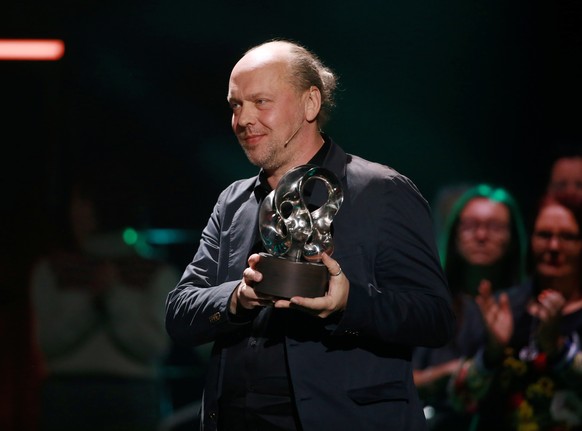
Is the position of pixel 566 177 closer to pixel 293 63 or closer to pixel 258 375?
pixel 293 63

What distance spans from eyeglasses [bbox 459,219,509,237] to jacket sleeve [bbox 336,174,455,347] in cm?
167

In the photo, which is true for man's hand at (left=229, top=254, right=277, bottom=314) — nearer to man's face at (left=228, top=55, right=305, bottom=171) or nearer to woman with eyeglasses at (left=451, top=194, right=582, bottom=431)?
man's face at (left=228, top=55, right=305, bottom=171)

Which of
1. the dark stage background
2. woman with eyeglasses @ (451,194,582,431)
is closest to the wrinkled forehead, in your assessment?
the dark stage background

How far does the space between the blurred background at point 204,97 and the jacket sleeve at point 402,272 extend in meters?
1.49

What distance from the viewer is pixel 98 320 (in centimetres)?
328

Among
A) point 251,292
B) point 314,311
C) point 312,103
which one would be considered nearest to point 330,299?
point 314,311

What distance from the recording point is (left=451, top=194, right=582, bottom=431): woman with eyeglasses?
331cm

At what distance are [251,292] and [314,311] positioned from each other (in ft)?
0.38

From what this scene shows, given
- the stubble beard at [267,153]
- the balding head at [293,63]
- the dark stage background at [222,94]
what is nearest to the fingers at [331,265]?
the stubble beard at [267,153]

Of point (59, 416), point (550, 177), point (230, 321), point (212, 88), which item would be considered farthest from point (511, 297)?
point (230, 321)

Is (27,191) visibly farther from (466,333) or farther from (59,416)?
(466,333)

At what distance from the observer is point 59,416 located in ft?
10.6

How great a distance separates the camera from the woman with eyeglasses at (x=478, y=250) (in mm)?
3365

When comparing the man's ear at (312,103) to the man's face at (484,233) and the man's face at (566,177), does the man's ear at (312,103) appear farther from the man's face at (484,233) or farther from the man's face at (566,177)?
the man's face at (566,177)
